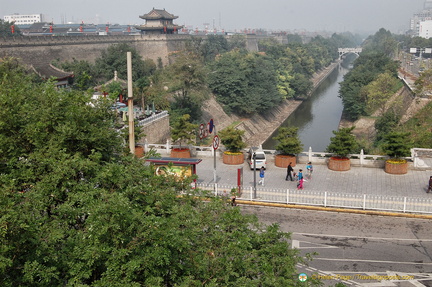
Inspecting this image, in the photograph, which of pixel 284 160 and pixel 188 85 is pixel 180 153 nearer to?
pixel 284 160

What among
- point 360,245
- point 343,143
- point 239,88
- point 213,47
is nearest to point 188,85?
point 239,88

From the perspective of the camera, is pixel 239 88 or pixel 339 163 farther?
pixel 239 88

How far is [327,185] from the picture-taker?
18.5m

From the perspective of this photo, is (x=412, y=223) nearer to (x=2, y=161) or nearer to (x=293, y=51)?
(x=2, y=161)

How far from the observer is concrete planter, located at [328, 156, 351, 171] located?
20.2 meters

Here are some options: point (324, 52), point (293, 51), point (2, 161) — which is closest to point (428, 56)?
point (324, 52)

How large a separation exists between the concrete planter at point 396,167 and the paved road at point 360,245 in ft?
15.5

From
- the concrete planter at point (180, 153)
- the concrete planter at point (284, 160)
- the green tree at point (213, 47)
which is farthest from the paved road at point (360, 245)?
the green tree at point (213, 47)

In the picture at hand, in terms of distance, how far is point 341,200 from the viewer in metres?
16.3

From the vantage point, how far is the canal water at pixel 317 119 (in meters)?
42.5

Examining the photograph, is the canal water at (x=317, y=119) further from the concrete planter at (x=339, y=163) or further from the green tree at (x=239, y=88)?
the concrete planter at (x=339, y=163)

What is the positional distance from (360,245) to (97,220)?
884cm

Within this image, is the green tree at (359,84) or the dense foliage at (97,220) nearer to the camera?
the dense foliage at (97,220)

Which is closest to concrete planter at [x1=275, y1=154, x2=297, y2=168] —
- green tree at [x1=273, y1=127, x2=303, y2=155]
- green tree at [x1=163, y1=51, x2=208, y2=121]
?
green tree at [x1=273, y1=127, x2=303, y2=155]
